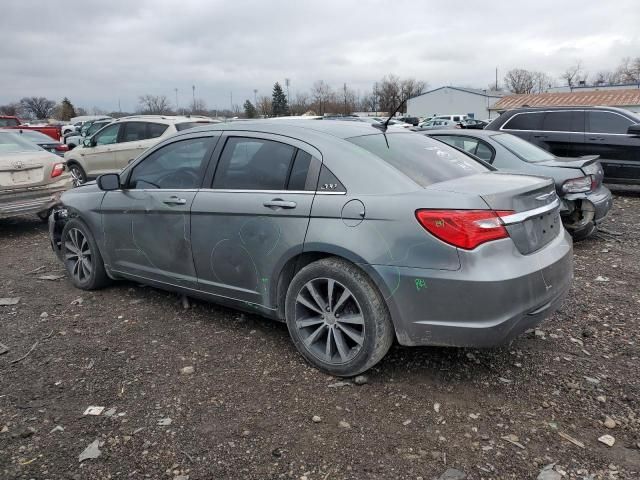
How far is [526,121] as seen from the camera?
1009cm

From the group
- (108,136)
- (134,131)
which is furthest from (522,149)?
(108,136)

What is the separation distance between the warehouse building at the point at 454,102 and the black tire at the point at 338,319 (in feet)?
252

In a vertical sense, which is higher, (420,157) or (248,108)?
(248,108)

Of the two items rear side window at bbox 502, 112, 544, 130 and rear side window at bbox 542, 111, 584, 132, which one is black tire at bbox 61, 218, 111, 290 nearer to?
rear side window at bbox 502, 112, 544, 130

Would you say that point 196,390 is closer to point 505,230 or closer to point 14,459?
point 14,459

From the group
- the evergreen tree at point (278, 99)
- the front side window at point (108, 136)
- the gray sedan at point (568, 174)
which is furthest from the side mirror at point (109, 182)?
the evergreen tree at point (278, 99)

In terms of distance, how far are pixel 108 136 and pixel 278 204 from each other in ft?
31.0

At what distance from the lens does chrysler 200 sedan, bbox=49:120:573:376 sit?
280 cm

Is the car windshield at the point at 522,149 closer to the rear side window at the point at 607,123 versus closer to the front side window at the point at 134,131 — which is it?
the rear side window at the point at 607,123

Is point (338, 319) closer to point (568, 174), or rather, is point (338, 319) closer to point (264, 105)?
point (568, 174)

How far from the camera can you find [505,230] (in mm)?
2832

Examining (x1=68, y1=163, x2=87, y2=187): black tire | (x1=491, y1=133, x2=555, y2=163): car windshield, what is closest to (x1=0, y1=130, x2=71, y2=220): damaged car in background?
(x1=68, y1=163, x2=87, y2=187): black tire

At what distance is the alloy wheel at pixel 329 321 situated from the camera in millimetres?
3135

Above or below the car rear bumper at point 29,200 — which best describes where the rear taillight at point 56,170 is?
above
